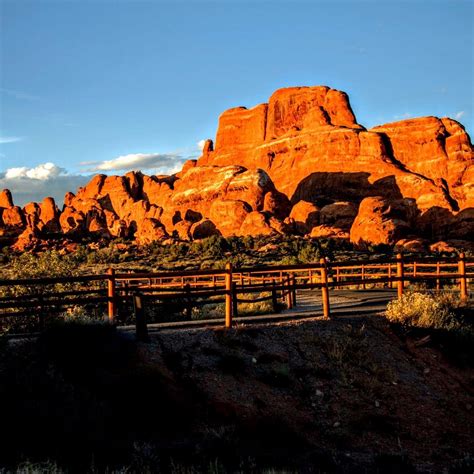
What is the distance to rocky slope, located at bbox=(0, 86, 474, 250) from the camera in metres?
85.4

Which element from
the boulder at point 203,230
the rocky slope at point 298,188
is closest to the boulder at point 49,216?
the rocky slope at point 298,188

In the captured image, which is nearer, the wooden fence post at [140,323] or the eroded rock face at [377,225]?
the wooden fence post at [140,323]

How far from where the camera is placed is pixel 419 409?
480 inches

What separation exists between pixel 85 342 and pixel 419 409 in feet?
22.8

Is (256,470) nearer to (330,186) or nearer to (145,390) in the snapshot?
(145,390)

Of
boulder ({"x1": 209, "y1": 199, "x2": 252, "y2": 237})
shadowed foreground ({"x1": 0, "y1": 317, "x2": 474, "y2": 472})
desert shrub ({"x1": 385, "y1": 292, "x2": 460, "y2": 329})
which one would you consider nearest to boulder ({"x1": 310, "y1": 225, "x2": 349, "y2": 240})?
boulder ({"x1": 209, "y1": 199, "x2": 252, "y2": 237})

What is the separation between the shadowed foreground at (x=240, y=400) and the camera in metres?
8.58

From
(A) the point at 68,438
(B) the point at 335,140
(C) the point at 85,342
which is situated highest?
(B) the point at 335,140

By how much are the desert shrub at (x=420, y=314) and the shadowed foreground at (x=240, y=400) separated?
73 centimetres

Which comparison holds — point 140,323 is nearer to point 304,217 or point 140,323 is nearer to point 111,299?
point 111,299

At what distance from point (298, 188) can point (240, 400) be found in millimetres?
98525

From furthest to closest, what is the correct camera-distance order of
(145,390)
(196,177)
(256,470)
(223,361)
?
(196,177), (223,361), (145,390), (256,470)

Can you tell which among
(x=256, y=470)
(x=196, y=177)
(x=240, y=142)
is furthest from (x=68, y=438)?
(x=240, y=142)

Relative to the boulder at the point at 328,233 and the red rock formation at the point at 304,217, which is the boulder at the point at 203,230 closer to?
the red rock formation at the point at 304,217
